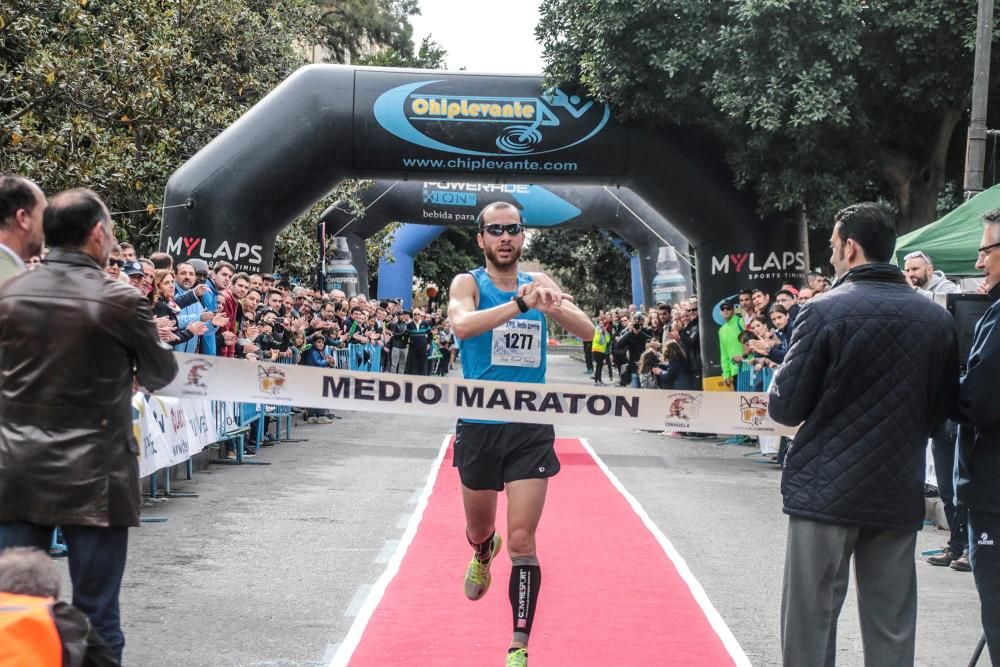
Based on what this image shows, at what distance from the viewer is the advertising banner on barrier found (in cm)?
1114

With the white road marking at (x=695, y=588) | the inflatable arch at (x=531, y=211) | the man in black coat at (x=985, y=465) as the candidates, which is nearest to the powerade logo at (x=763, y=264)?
the white road marking at (x=695, y=588)

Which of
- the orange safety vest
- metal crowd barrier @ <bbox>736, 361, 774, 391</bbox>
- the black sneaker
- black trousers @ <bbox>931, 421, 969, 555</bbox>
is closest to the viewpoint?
the orange safety vest

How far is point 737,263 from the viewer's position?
60.5 feet

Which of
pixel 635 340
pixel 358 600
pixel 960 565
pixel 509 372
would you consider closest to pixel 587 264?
pixel 635 340

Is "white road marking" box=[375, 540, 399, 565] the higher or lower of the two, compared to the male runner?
lower

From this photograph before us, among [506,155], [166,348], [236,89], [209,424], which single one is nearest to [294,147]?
[506,155]

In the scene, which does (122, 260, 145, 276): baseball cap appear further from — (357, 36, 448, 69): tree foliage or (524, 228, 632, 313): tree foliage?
(357, 36, 448, 69): tree foliage

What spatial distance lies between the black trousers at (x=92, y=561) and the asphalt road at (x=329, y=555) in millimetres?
1665

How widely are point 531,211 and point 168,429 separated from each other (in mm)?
19415

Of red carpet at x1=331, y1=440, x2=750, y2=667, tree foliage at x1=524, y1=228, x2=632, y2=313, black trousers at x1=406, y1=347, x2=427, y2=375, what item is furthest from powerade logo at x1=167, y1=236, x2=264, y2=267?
tree foliage at x1=524, y1=228, x2=632, y2=313

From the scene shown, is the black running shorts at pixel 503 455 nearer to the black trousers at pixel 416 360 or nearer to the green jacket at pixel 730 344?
the green jacket at pixel 730 344

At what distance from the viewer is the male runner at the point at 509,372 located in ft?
20.8

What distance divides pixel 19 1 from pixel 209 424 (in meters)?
7.70

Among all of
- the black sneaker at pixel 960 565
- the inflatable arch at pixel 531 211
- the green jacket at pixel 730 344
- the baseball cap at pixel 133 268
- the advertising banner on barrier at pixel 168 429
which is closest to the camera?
the black sneaker at pixel 960 565
